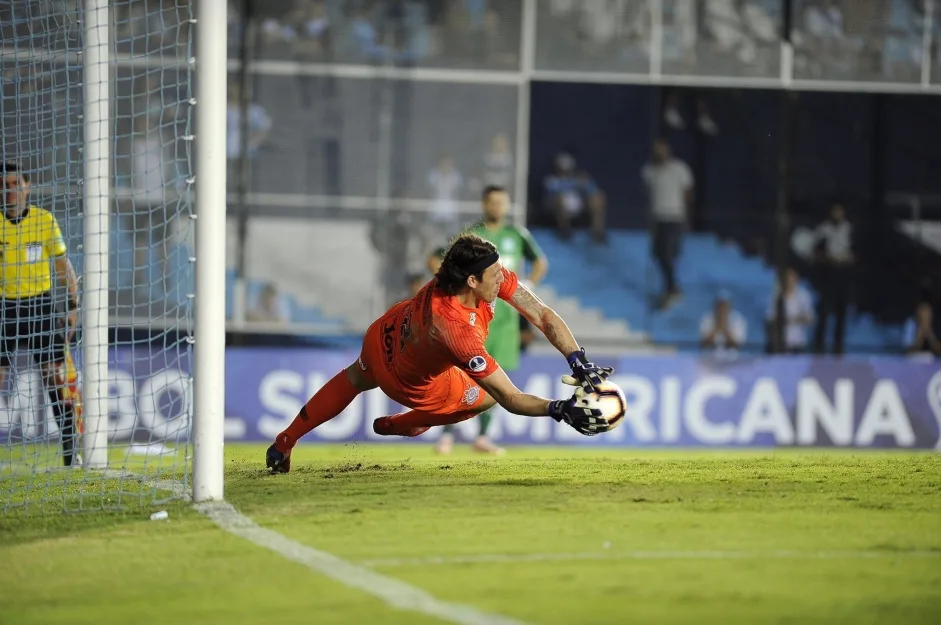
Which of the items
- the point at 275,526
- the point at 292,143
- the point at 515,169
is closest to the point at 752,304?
the point at 515,169

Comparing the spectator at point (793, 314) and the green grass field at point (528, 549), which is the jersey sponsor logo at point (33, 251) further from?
the spectator at point (793, 314)

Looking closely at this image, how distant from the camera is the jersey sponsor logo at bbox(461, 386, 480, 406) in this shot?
854 centimetres

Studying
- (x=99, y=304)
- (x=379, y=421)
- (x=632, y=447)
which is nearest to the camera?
(x=379, y=421)

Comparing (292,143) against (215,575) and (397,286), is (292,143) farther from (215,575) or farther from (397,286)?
(215,575)

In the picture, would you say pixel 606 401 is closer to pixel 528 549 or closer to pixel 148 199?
pixel 528 549

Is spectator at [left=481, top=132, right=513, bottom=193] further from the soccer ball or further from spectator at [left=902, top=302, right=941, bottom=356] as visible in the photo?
the soccer ball

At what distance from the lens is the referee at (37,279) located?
32.9ft

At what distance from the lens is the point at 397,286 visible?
18.0 m

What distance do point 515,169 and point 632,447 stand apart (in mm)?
4619

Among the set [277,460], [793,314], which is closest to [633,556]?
[277,460]

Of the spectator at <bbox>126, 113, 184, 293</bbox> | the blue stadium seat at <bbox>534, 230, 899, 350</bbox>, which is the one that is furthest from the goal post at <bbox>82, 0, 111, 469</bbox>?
the blue stadium seat at <bbox>534, 230, 899, 350</bbox>

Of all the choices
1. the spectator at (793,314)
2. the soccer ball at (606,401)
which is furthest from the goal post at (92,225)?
the spectator at (793,314)

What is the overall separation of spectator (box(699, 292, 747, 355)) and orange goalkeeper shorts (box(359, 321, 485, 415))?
34.1 feet

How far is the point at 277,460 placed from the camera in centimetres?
895
